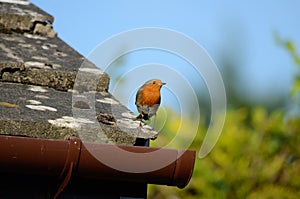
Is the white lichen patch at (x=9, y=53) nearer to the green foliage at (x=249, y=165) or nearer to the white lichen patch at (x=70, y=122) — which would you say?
the white lichen patch at (x=70, y=122)

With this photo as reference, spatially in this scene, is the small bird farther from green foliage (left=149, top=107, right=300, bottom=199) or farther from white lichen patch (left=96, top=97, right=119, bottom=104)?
green foliage (left=149, top=107, right=300, bottom=199)

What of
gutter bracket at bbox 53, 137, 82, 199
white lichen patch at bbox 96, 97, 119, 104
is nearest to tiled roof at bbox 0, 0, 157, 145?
white lichen patch at bbox 96, 97, 119, 104

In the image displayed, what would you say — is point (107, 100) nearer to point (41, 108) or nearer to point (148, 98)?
point (148, 98)

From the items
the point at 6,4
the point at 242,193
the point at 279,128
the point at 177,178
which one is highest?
the point at 6,4

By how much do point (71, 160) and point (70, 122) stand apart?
225 millimetres

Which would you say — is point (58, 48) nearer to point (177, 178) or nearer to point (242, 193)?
point (177, 178)

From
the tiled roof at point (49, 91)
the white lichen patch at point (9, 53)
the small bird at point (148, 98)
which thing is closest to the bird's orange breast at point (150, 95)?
the small bird at point (148, 98)

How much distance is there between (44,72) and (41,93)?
0.15 m

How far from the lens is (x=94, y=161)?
11.3 feet

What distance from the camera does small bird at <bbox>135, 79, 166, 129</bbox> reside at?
3.76 metres

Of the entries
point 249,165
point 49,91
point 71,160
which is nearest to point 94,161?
point 71,160

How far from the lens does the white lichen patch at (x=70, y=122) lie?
3.54 metres

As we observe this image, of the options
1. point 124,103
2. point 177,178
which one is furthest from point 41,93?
point 177,178

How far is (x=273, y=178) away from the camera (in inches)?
336
